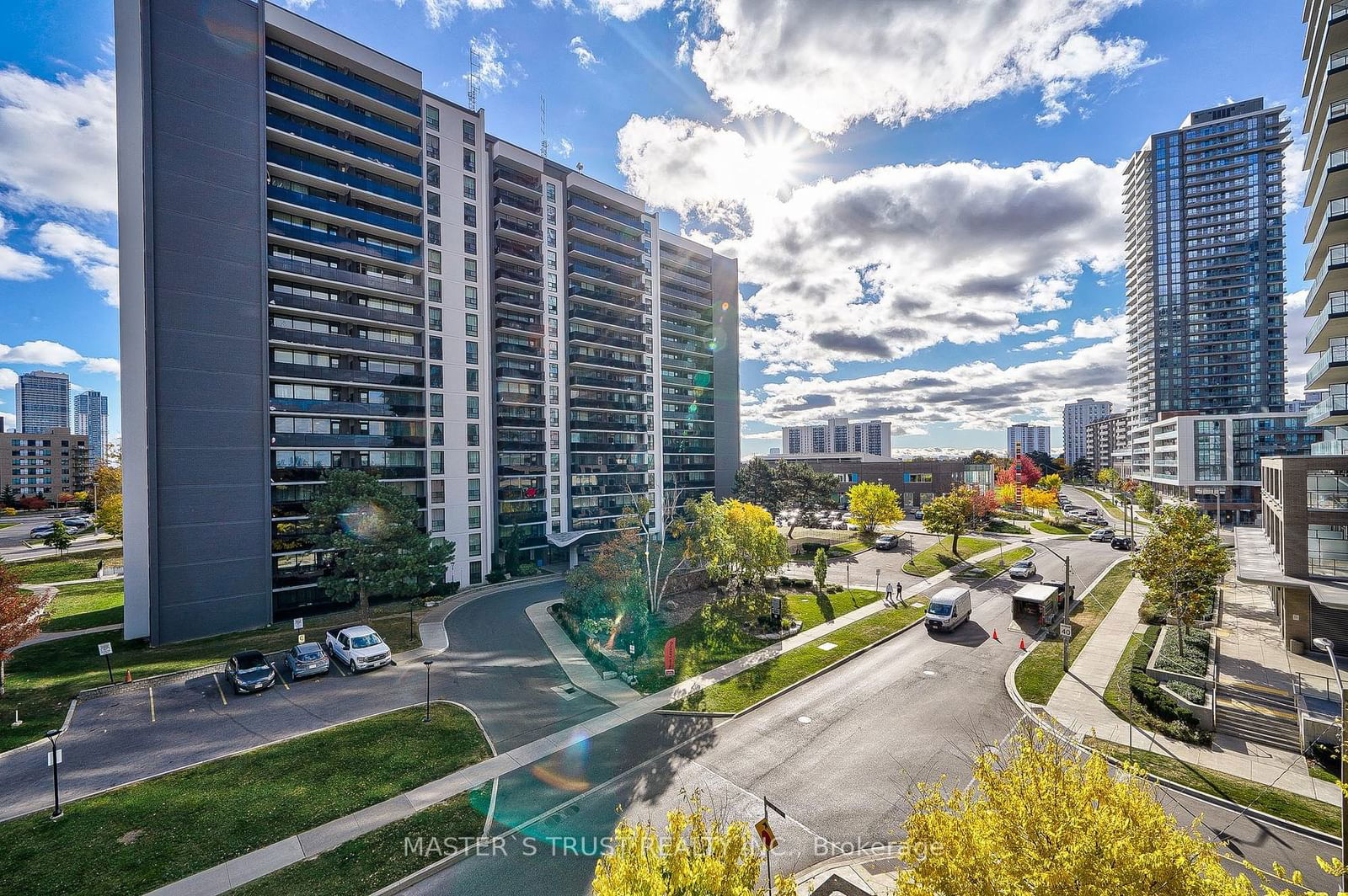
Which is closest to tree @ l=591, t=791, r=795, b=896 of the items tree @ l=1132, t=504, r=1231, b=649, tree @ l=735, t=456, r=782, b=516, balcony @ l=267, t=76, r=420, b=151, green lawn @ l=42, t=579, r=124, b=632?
tree @ l=1132, t=504, r=1231, b=649

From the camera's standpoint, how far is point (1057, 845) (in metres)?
6.85

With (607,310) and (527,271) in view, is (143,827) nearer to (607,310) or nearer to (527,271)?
(527,271)

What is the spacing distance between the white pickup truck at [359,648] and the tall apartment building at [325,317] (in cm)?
1116

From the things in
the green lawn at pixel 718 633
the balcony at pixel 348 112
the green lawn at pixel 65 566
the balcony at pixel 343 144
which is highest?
the balcony at pixel 348 112

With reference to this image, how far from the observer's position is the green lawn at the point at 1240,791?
1326cm

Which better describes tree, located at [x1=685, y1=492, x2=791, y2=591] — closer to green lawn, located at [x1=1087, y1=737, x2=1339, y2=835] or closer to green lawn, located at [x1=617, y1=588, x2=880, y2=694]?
green lawn, located at [x1=617, y1=588, x2=880, y2=694]

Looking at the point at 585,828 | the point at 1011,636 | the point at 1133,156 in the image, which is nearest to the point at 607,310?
the point at 1011,636

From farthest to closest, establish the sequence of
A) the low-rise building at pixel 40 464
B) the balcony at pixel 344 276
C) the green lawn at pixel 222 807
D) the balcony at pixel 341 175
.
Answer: the low-rise building at pixel 40 464 → the balcony at pixel 341 175 → the balcony at pixel 344 276 → the green lawn at pixel 222 807

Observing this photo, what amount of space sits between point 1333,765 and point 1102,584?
2519 cm

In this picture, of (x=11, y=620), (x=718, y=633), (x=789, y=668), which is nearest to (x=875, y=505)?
(x=718, y=633)

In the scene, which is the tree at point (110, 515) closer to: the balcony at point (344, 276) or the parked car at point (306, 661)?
the balcony at point (344, 276)

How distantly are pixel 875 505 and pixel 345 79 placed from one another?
201 feet

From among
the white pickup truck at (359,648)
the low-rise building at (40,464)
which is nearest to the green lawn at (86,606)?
the white pickup truck at (359,648)

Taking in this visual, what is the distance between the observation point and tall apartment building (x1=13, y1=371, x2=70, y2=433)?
186625mm
